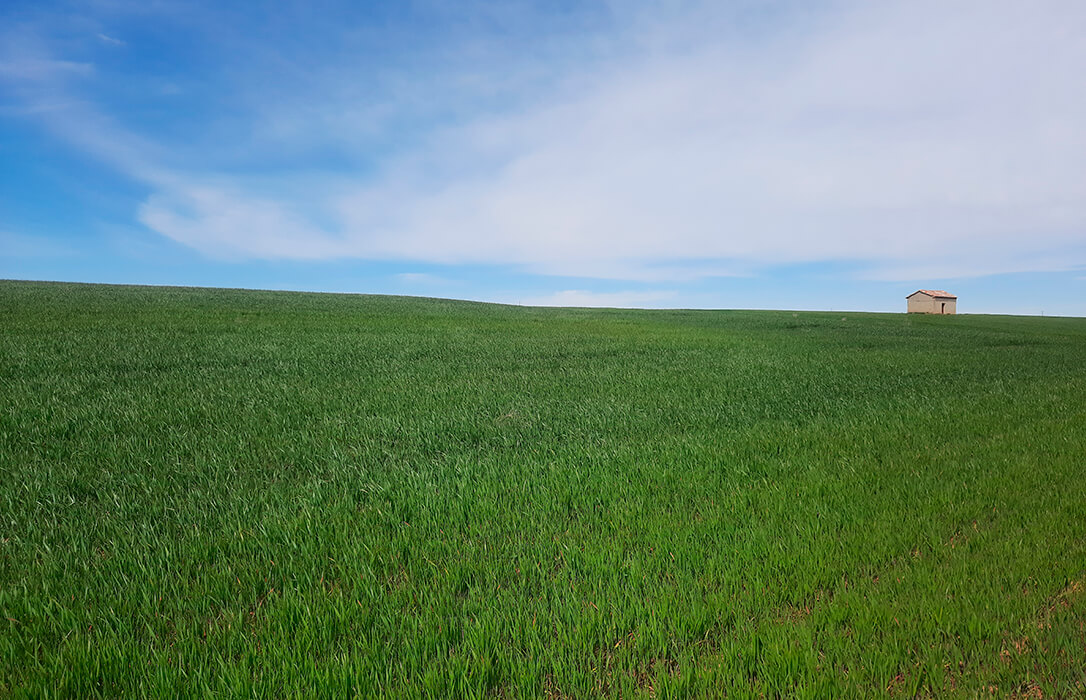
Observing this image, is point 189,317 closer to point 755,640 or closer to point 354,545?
point 354,545

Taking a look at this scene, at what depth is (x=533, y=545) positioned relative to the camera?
4.09 meters

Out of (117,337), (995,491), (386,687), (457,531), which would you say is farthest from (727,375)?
(117,337)

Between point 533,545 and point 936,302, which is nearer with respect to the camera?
point 533,545

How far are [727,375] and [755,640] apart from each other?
32.6 ft

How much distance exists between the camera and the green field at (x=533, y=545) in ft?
9.16

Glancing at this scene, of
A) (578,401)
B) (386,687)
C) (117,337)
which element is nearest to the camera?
(386,687)

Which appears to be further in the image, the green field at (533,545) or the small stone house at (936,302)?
the small stone house at (936,302)

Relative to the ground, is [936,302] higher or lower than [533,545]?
higher

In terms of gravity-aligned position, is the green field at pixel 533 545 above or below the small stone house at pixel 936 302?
below

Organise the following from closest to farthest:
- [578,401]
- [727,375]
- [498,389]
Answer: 1. [578,401]
2. [498,389]
3. [727,375]

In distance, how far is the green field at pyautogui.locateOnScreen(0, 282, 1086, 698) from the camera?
2.79 meters

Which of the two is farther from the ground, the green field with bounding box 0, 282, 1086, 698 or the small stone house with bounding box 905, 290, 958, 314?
the small stone house with bounding box 905, 290, 958, 314

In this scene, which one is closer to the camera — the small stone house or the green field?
the green field

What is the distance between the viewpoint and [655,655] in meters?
2.89
